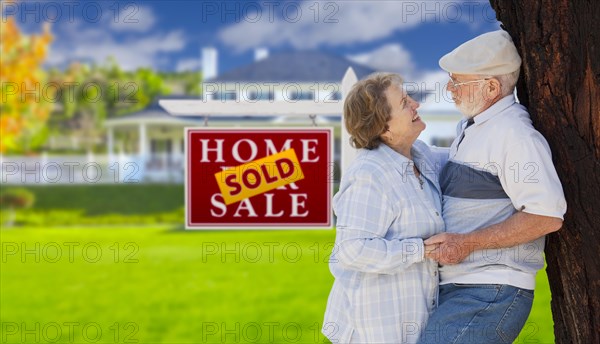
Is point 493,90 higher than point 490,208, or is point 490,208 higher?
point 493,90

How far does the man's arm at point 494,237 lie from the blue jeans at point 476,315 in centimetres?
12

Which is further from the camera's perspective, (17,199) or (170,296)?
(17,199)

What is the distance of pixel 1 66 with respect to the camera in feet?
61.6

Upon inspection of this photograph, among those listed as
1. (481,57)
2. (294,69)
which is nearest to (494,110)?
(481,57)

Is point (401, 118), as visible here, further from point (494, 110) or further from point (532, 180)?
point (532, 180)

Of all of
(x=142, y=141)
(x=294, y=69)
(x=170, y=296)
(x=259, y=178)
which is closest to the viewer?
(x=259, y=178)

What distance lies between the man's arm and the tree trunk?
0.84 ft

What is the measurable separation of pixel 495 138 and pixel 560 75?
1.27ft

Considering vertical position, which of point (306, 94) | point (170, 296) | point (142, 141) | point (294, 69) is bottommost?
point (170, 296)

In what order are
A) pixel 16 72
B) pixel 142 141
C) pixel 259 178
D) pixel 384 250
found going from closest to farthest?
pixel 384 250, pixel 259 178, pixel 16 72, pixel 142 141

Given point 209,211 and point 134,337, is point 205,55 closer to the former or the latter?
point 134,337

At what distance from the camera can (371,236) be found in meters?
2.19

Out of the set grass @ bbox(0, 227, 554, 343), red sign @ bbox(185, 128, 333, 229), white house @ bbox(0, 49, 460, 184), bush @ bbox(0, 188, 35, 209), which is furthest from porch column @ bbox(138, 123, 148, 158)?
red sign @ bbox(185, 128, 333, 229)

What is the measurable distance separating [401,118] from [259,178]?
1.49 meters
